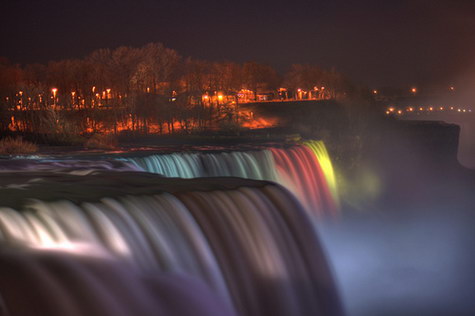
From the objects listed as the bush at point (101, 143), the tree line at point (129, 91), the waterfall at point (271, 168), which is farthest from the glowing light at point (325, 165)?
the tree line at point (129, 91)

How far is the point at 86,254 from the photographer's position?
8.19 meters

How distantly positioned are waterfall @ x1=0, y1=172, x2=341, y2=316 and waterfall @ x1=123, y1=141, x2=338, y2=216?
5152mm

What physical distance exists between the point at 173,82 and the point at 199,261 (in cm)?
5579

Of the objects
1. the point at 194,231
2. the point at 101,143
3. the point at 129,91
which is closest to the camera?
the point at 194,231

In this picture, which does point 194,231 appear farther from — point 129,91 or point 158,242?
point 129,91

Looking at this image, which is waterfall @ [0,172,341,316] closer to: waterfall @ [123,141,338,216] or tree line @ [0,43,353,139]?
waterfall @ [123,141,338,216]

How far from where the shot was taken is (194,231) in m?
10.1

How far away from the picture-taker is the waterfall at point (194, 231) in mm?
8625

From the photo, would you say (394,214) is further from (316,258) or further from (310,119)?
(310,119)

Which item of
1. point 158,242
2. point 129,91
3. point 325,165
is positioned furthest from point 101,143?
point 129,91

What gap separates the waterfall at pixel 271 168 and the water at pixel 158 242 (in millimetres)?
4290

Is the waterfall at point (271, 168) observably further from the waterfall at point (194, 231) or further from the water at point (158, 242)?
the waterfall at point (194, 231)

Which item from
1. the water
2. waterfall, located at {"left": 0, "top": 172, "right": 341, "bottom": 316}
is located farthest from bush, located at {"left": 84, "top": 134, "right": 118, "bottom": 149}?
waterfall, located at {"left": 0, "top": 172, "right": 341, "bottom": 316}

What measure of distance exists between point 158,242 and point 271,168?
482 inches
